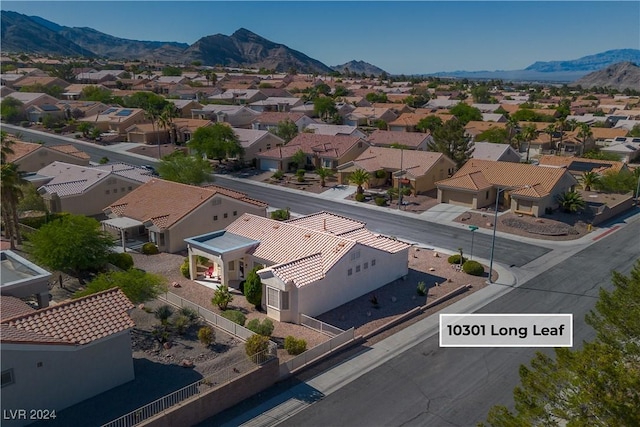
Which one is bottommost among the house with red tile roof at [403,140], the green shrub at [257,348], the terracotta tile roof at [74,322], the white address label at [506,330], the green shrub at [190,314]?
the white address label at [506,330]

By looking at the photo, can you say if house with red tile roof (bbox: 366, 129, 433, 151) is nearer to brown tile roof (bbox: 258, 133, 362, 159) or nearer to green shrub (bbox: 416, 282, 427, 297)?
brown tile roof (bbox: 258, 133, 362, 159)

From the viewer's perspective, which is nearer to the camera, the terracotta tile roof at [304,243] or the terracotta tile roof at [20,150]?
the terracotta tile roof at [304,243]

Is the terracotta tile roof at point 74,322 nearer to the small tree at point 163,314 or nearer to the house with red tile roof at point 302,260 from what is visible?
the small tree at point 163,314

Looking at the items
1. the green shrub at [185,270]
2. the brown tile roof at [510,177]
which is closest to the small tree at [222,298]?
the green shrub at [185,270]

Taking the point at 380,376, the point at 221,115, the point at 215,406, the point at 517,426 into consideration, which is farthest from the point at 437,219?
the point at 221,115

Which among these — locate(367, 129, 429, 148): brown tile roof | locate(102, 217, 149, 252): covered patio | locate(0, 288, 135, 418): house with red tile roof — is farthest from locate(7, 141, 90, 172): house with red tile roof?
Result: locate(0, 288, 135, 418): house with red tile roof

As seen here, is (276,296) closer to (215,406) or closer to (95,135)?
(215,406)
